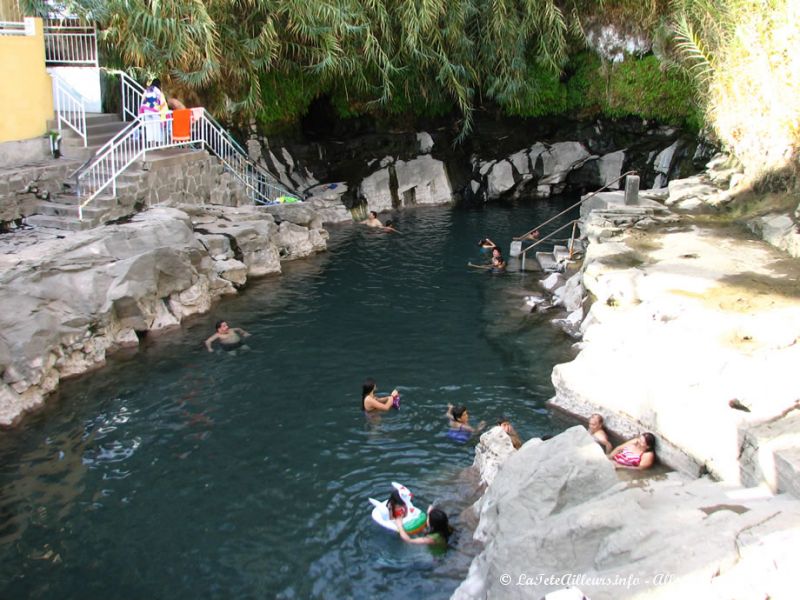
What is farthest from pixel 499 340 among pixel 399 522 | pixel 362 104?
pixel 362 104

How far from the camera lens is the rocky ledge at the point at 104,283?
1394 centimetres

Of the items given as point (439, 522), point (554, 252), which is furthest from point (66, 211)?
point (554, 252)

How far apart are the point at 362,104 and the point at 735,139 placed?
13.9 m

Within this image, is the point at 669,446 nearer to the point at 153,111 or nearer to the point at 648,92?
the point at 153,111

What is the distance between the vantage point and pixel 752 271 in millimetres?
15078

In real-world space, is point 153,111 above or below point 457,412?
above

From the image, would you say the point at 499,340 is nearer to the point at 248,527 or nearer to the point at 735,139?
the point at 248,527

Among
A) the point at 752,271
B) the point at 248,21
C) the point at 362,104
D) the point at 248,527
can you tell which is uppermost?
the point at 248,21

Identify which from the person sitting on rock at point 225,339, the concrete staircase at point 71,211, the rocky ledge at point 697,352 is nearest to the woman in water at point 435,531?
the rocky ledge at point 697,352

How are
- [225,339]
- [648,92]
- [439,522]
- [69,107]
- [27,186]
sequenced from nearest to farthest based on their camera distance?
1. [439,522]
2. [225,339]
3. [27,186]
4. [69,107]
5. [648,92]

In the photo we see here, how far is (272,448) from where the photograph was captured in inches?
491

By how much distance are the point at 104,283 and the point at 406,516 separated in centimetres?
887

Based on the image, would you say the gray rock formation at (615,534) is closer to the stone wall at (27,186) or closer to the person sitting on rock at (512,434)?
the person sitting on rock at (512,434)

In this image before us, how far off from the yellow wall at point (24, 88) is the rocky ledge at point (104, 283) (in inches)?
120
